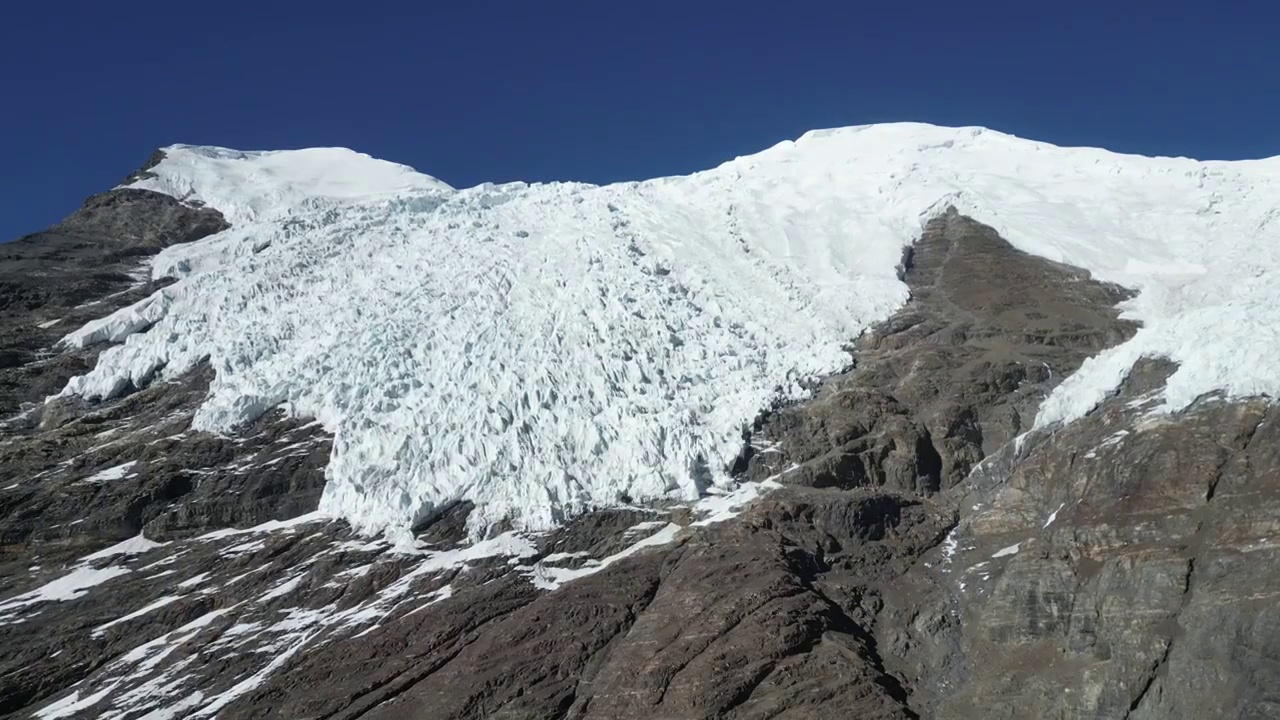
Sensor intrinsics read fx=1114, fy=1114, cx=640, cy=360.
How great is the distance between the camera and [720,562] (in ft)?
194

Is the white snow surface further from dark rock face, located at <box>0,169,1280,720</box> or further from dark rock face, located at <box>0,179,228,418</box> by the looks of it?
dark rock face, located at <box>0,179,228,418</box>

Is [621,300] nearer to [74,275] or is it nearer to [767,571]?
[767,571]

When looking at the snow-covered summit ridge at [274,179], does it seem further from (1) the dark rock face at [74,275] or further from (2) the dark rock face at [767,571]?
(2) the dark rock face at [767,571]

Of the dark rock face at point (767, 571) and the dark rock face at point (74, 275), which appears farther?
the dark rock face at point (74, 275)

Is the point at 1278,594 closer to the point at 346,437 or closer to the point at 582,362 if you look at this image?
the point at 582,362

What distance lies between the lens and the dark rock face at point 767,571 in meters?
49.6

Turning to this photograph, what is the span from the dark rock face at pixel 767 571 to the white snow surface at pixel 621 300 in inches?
104

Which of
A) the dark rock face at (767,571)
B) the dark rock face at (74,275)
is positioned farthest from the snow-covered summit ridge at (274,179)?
the dark rock face at (767,571)

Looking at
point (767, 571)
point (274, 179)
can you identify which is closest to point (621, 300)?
point (767, 571)

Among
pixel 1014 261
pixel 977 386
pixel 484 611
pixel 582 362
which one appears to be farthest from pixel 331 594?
pixel 1014 261

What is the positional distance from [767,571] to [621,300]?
34.5 meters

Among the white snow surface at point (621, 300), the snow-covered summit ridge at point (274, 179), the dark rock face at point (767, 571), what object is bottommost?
the dark rock face at point (767, 571)

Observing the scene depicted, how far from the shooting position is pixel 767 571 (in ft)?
189

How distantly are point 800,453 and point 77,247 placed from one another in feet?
267
